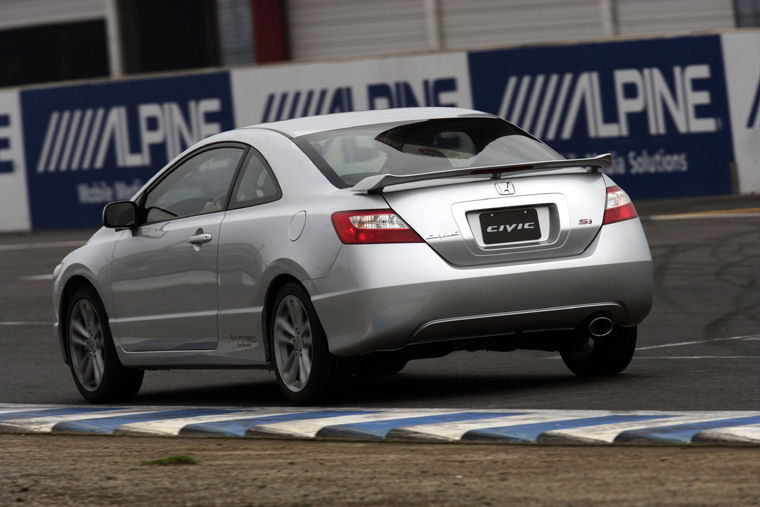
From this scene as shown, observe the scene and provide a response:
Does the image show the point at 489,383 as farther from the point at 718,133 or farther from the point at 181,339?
the point at 718,133

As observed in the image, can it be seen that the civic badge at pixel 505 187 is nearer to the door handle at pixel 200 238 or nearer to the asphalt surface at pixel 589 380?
the asphalt surface at pixel 589 380

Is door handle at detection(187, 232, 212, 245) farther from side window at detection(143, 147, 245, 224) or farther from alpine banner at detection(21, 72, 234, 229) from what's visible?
alpine banner at detection(21, 72, 234, 229)

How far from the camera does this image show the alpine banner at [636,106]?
2178cm

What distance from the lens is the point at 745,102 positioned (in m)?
21.7

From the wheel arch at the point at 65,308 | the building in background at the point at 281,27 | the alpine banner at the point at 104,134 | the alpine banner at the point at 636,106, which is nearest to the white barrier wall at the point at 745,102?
the alpine banner at the point at 636,106

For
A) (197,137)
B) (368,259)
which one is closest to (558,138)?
(197,137)

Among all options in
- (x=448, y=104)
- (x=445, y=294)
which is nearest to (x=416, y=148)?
(x=445, y=294)

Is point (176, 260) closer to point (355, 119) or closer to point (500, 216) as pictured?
point (355, 119)

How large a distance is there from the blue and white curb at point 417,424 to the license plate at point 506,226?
0.86 meters

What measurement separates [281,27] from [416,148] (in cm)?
2728

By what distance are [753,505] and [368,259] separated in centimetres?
312

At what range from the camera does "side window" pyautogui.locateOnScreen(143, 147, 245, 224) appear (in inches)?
376

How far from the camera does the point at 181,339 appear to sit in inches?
381

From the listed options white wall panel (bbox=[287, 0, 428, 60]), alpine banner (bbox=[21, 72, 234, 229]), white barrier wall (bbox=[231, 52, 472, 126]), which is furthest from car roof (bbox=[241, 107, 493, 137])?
white wall panel (bbox=[287, 0, 428, 60])
